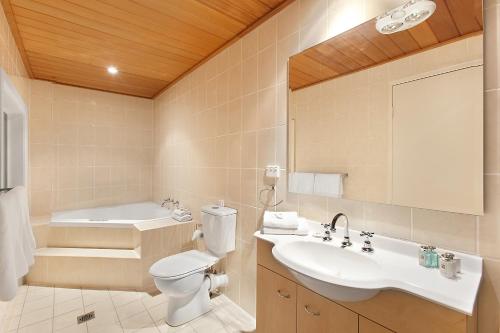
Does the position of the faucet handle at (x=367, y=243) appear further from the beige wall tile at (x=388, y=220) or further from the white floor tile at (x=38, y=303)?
the white floor tile at (x=38, y=303)

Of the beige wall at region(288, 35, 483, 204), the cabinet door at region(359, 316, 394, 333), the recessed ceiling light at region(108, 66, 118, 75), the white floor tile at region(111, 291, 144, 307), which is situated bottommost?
the white floor tile at region(111, 291, 144, 307)

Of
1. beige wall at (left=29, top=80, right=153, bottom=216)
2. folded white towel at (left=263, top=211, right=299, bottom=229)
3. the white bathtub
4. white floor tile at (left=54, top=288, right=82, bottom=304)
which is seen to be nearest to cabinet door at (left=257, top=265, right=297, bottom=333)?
folded white towel at (left=263, top=211, right=299, bottom=229)

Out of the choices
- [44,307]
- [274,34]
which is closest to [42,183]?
[44,307]

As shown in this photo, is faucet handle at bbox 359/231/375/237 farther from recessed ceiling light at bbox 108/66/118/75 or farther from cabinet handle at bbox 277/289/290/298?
recessed ceiling light at bbox 108/66/118/75

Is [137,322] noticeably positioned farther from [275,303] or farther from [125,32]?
[125,32]

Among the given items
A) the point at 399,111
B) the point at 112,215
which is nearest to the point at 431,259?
the point at 399,111

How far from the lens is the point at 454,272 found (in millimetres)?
886

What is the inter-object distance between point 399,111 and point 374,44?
40 cm

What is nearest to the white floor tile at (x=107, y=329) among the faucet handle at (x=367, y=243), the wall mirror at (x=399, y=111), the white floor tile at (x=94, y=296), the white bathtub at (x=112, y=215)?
the white floor tile at (x=94, y=296)

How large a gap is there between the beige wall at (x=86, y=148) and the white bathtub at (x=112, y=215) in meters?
0.19

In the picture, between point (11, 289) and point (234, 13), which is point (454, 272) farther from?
point (234, 13)

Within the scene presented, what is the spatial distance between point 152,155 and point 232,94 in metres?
2.41

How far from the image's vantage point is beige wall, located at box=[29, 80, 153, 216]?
316 cm

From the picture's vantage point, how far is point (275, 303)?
1.32 m
